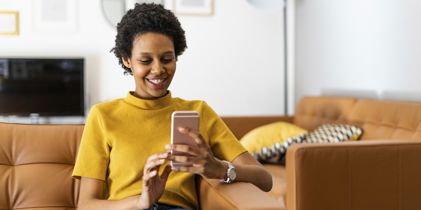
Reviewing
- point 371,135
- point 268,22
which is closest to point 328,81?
point 268,22

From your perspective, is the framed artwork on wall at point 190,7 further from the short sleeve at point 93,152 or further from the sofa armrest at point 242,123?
the short sleeve at point 93,152

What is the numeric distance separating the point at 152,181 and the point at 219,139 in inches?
12.8

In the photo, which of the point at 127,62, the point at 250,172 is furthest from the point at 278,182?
the point at 127,62

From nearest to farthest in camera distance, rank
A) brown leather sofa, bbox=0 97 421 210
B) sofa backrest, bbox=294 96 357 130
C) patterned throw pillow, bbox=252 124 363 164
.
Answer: brown leather sofa, bbox=0 97 421 210 → patterned throw pillow, bbox=252 124 363 164 → sofa backrest, bbox=294 96 357 130

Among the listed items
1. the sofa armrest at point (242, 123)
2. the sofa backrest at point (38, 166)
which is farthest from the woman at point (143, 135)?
the sofa armrest at point (242, 123)

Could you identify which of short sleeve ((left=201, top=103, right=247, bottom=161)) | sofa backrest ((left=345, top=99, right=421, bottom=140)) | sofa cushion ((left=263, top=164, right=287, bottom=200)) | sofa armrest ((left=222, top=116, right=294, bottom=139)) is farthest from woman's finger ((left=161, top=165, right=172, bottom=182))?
sofa armrest ((left=222, top=116, right=294, bottom=139))

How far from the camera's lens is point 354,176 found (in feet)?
7.30

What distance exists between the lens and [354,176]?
2225 mm

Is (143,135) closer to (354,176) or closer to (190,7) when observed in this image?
(354,176)

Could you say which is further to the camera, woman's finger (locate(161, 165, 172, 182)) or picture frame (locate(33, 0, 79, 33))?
picture frame (locate(33, 0, 79, 33))

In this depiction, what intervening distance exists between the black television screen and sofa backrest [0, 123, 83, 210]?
2674 mm

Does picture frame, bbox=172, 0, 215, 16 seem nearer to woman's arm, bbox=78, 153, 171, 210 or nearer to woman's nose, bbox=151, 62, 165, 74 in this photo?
woman's nose, bbox=151, 62, 165, 74

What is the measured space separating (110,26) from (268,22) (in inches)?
54.8

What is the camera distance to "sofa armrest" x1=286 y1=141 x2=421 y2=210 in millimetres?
2160
